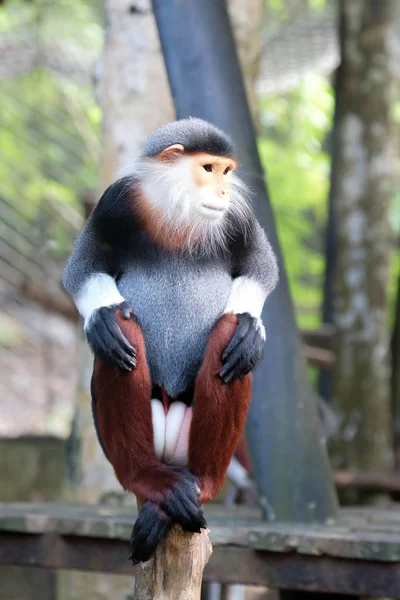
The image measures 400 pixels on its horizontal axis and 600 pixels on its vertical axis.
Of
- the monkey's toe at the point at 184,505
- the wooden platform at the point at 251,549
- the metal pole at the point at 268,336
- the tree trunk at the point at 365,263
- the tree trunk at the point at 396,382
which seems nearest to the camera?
the monkey's toe at the point at 184,505

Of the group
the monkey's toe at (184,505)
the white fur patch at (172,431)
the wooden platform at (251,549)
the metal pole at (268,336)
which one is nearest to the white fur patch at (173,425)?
the white fur patch at (172,431)

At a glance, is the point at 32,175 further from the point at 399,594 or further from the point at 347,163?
the point at 399,594

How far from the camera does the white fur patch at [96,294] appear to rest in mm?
2535

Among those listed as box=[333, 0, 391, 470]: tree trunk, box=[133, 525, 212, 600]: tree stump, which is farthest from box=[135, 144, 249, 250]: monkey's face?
box=[333, 0, 391, 470]: tree trunk

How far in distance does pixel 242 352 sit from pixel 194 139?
601 mm

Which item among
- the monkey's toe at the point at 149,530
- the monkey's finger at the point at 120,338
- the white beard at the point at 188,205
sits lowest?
the monkey's toe at the point at 149,530

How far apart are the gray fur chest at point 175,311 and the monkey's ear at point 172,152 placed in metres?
0.29

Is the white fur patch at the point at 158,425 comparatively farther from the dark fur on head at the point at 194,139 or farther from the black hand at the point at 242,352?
the dark fur on head at the point at 194,139

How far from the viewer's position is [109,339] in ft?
7.90

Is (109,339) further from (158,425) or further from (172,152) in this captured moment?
(172,152)

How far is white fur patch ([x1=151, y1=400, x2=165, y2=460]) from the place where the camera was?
8.33ft

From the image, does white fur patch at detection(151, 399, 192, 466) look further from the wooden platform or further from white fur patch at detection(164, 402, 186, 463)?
the wooden platform

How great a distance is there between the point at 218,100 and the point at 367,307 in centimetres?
335

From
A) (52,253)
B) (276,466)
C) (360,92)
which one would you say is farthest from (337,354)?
(52,253)
